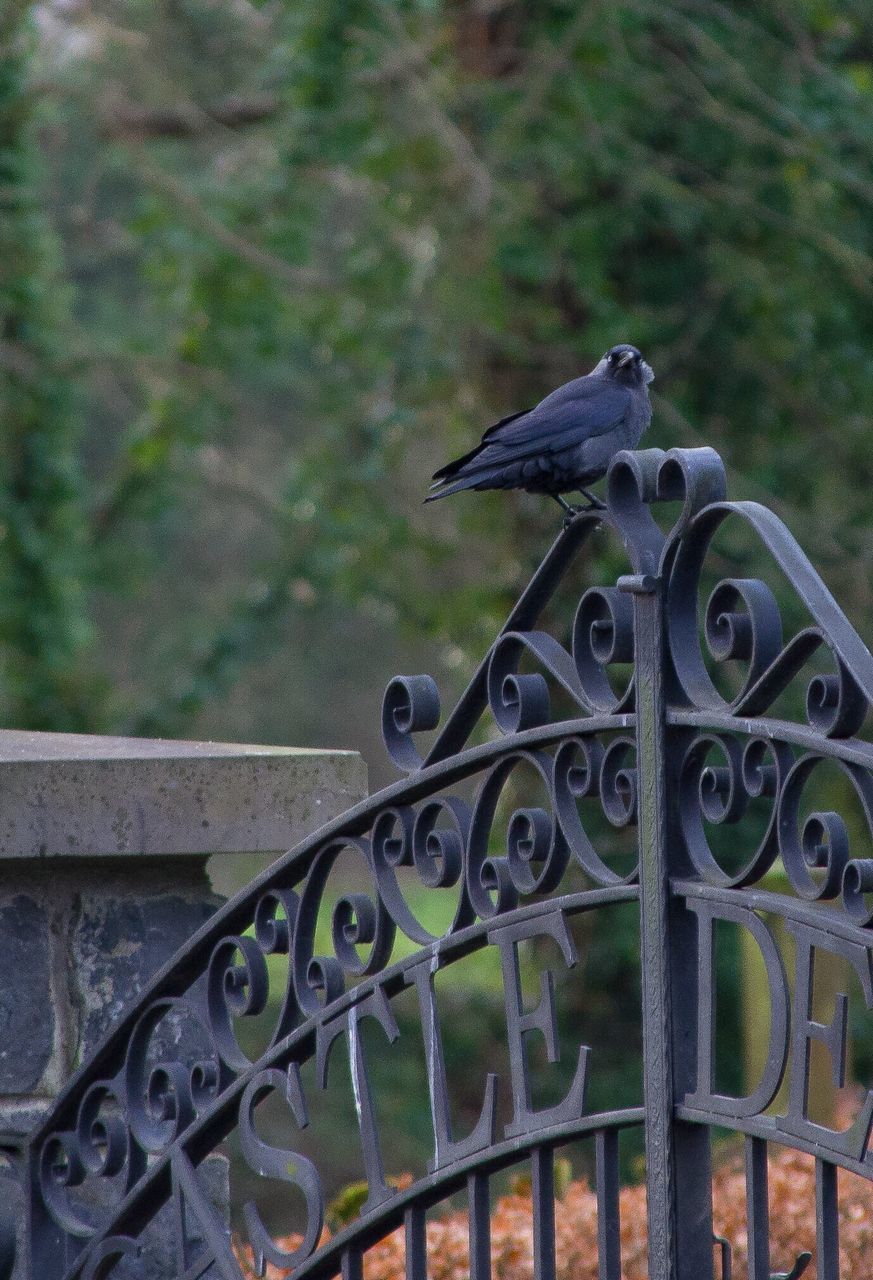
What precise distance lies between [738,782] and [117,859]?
937 mm

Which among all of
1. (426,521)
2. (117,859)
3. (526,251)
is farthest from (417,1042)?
(117,859)

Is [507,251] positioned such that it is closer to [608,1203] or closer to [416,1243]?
[416,1243]

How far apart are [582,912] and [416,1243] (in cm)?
35

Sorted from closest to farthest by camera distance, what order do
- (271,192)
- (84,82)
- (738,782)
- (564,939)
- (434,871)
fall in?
(738,782) → (564,939) → (434,871) → (271,192) → (84,82)

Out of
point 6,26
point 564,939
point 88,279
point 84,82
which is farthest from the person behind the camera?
point 88,279

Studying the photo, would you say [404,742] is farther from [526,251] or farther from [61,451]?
[61,451]

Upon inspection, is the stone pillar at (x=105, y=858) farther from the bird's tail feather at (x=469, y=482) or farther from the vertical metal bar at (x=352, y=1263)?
the bird's tail feather at (x=469, y=482)

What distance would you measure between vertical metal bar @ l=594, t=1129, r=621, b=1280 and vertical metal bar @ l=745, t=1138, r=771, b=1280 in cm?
15

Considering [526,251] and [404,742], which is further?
[526,251]

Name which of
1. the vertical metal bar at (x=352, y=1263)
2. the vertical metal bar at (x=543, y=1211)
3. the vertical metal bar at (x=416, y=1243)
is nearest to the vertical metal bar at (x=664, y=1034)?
the vertical metal bar at (x=543, y=1211)

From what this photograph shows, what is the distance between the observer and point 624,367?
114 inches

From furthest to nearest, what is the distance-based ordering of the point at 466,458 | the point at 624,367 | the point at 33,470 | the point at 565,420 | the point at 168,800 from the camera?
the point at 33,470
the point at 624,367
the point at 565,420
the point at 466,458
the point at 168,800

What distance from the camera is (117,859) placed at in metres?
1.96

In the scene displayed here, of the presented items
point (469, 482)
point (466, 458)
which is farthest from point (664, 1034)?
point (469, 482)
